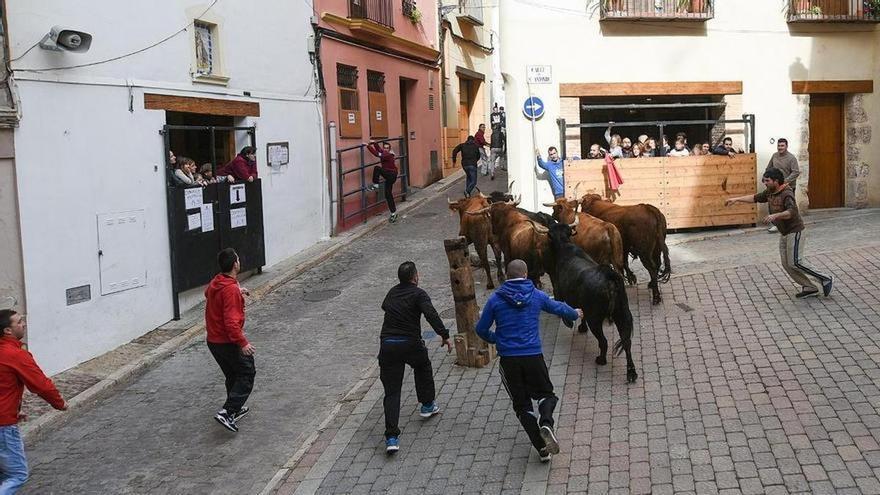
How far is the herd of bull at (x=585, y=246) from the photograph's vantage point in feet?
27.0

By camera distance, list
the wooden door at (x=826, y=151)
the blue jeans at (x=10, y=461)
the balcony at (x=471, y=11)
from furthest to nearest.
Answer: the balcony at (x=471, y=11), the wooden door at (x=826, y=151), the blue jeans at (x=10, y=461)

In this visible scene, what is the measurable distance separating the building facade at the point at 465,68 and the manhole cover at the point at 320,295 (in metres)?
13.1

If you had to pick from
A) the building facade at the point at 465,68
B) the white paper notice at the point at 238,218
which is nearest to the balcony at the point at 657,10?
the white paper notice at the point at 238,218

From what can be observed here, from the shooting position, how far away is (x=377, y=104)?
806 inches

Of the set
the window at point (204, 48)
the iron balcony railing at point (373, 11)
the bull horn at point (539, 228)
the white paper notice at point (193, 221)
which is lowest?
the bull horn at point (539, 228)

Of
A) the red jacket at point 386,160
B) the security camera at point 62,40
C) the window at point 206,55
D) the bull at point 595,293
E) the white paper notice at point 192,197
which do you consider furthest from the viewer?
the red jacket at point 386,160

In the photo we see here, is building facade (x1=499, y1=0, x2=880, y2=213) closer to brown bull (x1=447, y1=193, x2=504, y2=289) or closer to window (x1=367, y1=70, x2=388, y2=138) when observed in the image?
brown bull (x1=447, y1=193, x2=504, y2=289)

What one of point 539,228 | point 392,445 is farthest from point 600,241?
point 392,445

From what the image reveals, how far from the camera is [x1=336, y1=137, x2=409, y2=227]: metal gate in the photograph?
17.8 m

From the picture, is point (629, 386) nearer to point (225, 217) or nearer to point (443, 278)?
point (443, 278)

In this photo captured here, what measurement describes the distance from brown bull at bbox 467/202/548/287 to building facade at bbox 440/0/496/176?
14.2m

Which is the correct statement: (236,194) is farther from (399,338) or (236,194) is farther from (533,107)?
(399,338)

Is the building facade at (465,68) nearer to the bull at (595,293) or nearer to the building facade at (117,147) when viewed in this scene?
the building facade at (117,147)

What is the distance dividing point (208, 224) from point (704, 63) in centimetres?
944
